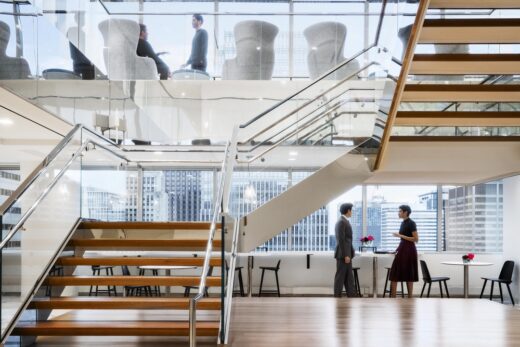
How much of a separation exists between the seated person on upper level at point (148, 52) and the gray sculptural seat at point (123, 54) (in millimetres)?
83

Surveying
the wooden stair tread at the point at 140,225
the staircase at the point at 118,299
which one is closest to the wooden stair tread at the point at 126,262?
the staircase at the point at 118,299

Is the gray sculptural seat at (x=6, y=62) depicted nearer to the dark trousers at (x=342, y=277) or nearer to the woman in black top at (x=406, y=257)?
the dark trousers at (x=342, y=277)

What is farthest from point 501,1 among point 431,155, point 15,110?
point 15,110

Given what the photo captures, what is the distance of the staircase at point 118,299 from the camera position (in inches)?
183

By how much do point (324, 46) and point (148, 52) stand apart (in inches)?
131

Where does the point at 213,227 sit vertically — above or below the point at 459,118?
below

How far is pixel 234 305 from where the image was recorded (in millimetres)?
7258

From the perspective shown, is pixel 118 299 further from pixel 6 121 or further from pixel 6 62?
pixel 6 121

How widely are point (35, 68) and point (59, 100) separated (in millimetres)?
933

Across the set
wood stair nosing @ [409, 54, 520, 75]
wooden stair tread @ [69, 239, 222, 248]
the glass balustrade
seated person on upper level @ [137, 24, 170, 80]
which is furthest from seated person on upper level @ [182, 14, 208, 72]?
wooden stair tread @ [69, 239, 222, 248]

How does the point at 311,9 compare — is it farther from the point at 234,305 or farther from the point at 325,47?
the point at 234,305

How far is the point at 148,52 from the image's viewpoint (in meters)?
10.2

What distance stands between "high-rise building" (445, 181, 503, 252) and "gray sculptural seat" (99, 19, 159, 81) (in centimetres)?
752

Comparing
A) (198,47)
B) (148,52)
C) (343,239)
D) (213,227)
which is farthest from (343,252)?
(148,52)
